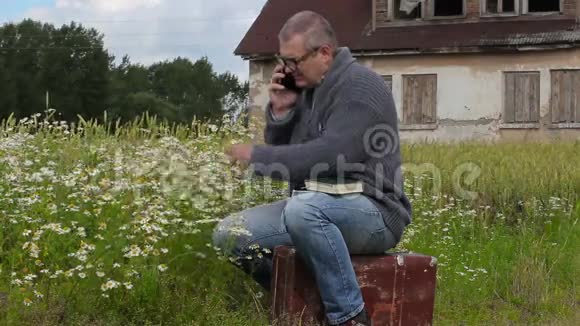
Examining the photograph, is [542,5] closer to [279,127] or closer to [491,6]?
[491,6]

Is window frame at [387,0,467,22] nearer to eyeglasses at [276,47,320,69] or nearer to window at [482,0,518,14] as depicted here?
window at [482,0,518,14]

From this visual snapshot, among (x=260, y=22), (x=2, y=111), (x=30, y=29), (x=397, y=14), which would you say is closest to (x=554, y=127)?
(x=397, y=14)

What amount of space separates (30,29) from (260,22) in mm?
42609

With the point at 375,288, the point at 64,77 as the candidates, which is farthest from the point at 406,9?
the point at 64,77

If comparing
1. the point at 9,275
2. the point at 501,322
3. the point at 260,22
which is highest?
the point at 260,22

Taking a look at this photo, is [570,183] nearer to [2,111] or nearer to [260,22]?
[260,22]

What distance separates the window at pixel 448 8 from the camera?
2461cm

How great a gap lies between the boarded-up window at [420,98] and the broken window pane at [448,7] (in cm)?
213

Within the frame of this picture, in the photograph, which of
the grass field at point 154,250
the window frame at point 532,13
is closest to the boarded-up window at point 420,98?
the window frame at point 532,13

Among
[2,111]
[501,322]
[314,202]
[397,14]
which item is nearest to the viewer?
[314,202]

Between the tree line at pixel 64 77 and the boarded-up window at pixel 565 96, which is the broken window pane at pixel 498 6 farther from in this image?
the tree line at pixel 64 77

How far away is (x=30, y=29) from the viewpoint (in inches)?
2534

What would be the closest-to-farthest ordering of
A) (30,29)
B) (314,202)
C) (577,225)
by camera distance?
1. (314,202)
2. (577,225)
3. (30,29)

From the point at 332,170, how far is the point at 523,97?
1909 cm
